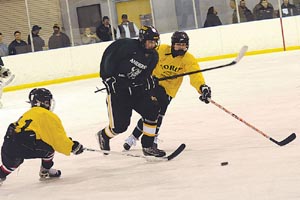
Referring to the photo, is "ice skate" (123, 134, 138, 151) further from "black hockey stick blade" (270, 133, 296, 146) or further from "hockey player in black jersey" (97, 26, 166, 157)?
"black hockey stick blade" (270, 133, 296, 146)

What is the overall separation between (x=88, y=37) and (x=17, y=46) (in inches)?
46.1

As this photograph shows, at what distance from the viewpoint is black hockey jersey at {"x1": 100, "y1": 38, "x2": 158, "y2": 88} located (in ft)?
16.4

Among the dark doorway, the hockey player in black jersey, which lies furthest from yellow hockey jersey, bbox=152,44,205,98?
the dark doorway

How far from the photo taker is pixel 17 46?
41.9ft

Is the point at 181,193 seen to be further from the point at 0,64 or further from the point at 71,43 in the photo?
the point at 71,43

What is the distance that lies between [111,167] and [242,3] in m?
8.44

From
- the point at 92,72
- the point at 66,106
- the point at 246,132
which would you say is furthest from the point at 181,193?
the point at 92,72

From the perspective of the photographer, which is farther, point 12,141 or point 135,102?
point 135,102

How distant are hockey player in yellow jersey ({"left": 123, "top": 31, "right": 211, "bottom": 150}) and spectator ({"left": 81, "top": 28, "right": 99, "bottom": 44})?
7560 millimetres

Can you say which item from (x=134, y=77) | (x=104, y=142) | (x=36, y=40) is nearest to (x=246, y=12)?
(x=36, y=40)

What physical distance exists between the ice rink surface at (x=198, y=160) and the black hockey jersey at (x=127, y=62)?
538mm

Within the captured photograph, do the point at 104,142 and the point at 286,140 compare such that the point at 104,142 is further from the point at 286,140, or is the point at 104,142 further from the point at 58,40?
the point at 58,40

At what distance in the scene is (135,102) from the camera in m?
5.10

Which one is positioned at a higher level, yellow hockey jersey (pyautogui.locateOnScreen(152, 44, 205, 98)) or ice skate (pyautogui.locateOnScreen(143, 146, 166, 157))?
yellow hockey jersey (pyautogui.locateOnScreen(152, 44, 205, 98))
